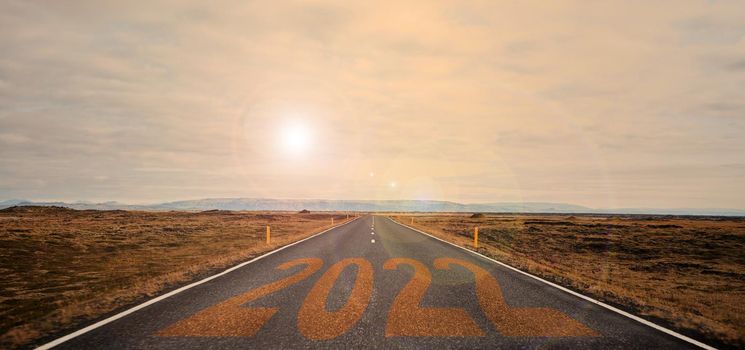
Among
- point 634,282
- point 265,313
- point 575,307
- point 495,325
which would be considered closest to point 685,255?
point 634,282

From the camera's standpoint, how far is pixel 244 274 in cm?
1038

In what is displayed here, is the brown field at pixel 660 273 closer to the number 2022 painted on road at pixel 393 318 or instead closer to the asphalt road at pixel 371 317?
the asphalt road at pixel 371 317

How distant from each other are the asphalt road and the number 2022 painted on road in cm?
2

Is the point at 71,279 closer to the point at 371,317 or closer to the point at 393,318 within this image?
the point at 371,317

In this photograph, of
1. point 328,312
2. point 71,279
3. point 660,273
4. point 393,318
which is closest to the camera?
point 393,318

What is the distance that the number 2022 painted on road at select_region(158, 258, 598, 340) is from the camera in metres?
5.52

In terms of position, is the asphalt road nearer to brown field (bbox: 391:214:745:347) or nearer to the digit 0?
the digit 0

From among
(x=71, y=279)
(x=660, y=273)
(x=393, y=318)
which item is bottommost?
(x=660, y=273)

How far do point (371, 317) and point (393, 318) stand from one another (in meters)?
0.35

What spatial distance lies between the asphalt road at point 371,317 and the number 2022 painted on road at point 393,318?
0.6 inches

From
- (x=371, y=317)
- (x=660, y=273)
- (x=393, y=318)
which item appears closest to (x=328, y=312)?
(x=371, y=317)

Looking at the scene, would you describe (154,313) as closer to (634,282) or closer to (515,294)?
(515,294)

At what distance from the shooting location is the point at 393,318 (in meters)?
6.21

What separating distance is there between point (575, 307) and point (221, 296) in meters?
6.63
